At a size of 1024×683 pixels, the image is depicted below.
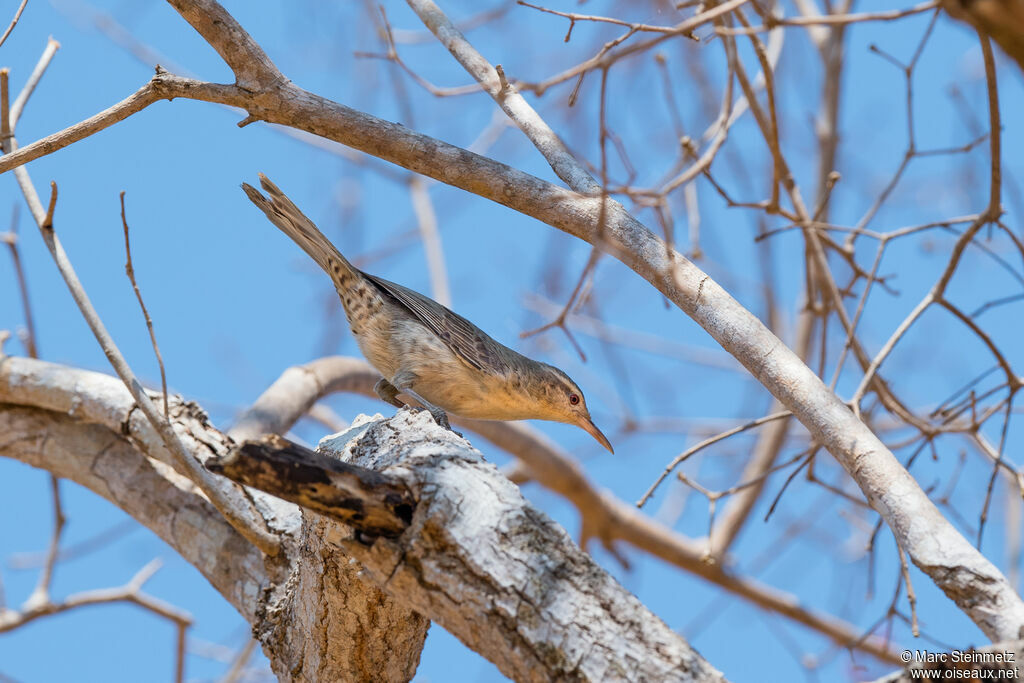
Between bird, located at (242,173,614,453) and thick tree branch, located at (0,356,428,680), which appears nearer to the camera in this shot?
thick tree branch, located at (0,356,428,680)

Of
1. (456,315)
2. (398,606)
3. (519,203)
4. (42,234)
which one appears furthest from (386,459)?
(456,315)

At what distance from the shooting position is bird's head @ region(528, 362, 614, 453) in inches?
209

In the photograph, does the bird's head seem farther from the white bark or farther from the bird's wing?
the white bark

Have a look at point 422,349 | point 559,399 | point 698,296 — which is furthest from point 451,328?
point 698,296

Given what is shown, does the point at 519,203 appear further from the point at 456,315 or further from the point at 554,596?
the point at 456,315

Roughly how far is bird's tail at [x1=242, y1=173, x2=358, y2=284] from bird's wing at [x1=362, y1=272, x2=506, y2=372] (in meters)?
0.25

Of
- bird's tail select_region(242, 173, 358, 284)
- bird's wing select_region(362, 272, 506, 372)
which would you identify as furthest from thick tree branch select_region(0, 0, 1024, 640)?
bird's wing select_region(362, 272, 506, 372)

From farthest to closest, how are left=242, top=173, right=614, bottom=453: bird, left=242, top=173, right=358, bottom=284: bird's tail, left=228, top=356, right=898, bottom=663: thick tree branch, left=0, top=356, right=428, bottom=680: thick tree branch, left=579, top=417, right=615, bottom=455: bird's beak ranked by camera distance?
left=228, top=356, right=898, bottom=663: thick tree branch < left=579, top=417, right=615, bottom=455: bird's beak < left=242, top=173, right=614, bottom=453: bird < left=242, top=173, right=358, bottom=284: bird's tail < left=0, top=356, right=428, bottom=680: thick tree branch

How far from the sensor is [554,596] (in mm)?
2137

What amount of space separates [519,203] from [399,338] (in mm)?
1982

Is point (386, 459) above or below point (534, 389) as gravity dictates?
below

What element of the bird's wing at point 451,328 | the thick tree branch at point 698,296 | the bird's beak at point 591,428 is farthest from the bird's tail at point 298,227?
the bird's beak at point 591,428

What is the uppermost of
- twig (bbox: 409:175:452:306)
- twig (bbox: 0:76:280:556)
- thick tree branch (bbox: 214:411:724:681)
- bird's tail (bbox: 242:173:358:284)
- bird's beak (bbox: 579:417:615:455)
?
twig (bbox: 409:175:452:306)

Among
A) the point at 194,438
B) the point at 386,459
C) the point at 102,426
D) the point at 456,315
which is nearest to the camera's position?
the point at 386,459
